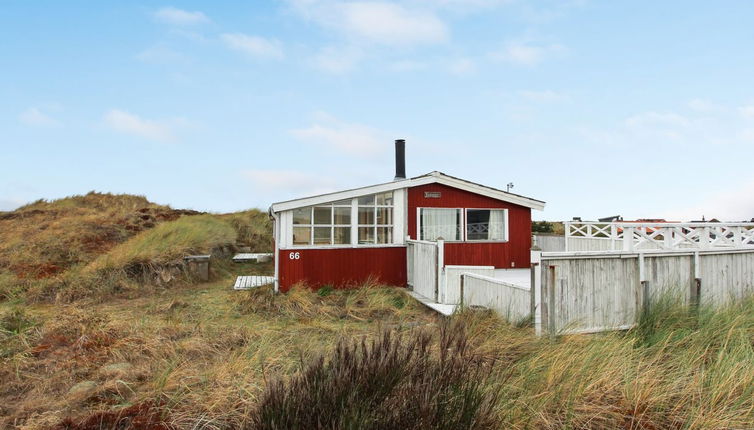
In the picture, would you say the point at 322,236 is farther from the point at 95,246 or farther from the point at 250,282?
the point at 95,246

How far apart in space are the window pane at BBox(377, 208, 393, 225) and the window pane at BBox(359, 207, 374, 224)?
0.67 feet

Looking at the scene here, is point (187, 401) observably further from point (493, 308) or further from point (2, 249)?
point (2, 249)

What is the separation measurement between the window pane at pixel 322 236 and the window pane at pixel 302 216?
0.33 m

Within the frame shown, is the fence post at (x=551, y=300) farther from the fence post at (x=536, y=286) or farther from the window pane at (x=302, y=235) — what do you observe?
the window pane at (x=302, y=235)

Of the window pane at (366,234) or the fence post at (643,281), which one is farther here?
the window pane at (366,234)

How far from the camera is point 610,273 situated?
277 inches

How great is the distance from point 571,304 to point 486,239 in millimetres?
6329

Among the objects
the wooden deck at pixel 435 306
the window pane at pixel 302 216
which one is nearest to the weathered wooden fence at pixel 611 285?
the wooden deck at pixel 435 306

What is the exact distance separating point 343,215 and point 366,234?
0.86 metres

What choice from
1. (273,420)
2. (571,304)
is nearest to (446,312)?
(571,304)

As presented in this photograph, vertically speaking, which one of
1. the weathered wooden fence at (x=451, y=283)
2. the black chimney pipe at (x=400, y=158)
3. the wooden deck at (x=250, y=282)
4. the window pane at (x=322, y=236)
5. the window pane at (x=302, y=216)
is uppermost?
the black chimney pipe at (x=400, y=158)

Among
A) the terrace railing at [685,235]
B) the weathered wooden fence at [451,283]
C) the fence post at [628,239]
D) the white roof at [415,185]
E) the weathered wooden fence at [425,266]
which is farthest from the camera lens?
the white roof at [415,185]

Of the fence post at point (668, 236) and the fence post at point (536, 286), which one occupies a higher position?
the fence post at point (668, 236)

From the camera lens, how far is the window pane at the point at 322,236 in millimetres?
11484
